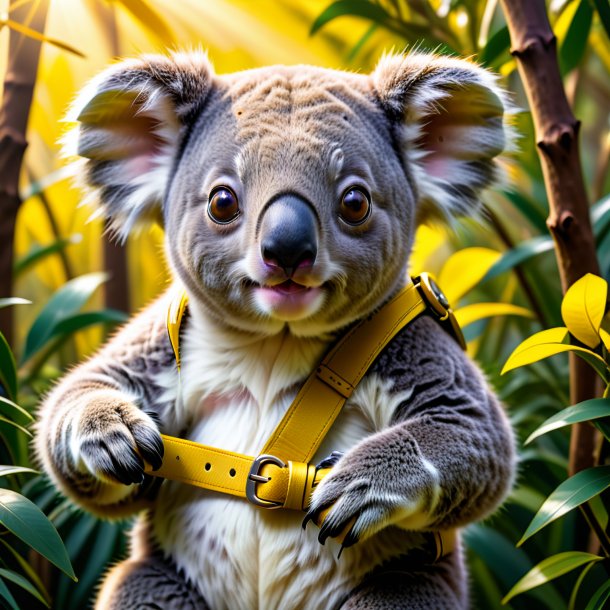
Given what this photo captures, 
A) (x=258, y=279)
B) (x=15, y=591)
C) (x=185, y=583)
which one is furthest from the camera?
(x=15, y=591)

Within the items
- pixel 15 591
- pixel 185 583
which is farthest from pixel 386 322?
pixel 15 591

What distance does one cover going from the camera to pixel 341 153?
57.5 inches

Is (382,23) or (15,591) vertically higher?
(382,23)

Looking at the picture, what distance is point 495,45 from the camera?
7.14ft

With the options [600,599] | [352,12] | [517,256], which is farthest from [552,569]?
[352,12]

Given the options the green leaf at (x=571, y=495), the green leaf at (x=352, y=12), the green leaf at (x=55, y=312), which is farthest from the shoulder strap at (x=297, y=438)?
the green leaf at (x=352, y=12)

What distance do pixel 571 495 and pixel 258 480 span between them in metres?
0.59

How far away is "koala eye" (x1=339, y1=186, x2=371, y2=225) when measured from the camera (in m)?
1.45

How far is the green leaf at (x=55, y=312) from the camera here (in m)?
2.33

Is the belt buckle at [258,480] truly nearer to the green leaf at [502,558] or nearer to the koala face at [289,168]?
the koala face at [289,168]

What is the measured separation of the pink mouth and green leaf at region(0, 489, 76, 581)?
0.57 meters

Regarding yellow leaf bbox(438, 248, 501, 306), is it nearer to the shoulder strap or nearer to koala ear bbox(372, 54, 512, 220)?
koala ear bbox(372, 54, 512, 220)

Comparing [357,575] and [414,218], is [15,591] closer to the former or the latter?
[357,575]

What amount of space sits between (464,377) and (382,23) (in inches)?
54.7
